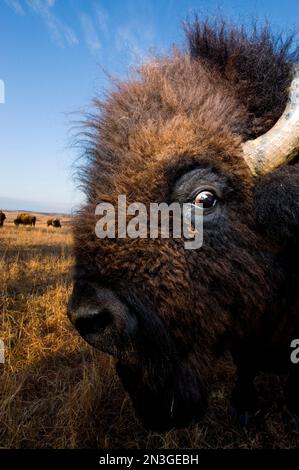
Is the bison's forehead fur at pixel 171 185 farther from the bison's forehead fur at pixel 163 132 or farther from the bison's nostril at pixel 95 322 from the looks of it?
the bison's nostril at pixel 95 322

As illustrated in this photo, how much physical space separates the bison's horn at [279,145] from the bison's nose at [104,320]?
138cm

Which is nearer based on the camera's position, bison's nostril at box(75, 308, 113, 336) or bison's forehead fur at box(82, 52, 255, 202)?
bison's nostril at box(75, 308, 113, 336)

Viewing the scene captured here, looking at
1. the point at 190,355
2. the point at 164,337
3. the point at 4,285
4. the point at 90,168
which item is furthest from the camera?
the point at 4,285

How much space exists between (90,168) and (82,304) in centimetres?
125

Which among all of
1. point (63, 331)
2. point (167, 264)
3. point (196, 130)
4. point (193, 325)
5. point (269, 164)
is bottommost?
point (63, 331)

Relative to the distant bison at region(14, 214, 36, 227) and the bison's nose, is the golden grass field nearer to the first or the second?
the bison's nose

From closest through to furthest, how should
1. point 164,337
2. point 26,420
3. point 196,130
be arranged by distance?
1. point 164,337
2. point 196,130
3. point 26,420

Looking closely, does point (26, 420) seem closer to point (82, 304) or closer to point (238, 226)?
point (82, 304)

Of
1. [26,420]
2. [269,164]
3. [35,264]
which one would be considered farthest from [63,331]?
[35,264]

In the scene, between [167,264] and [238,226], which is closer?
[167,264]

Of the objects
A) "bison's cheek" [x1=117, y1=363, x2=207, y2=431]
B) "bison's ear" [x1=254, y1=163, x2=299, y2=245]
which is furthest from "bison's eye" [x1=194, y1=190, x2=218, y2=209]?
"bison's cheek" [x1=117, y1=363, x2=207, y2=431]

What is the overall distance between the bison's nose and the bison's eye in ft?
2.88

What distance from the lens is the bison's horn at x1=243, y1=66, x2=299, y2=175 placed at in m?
2.83
